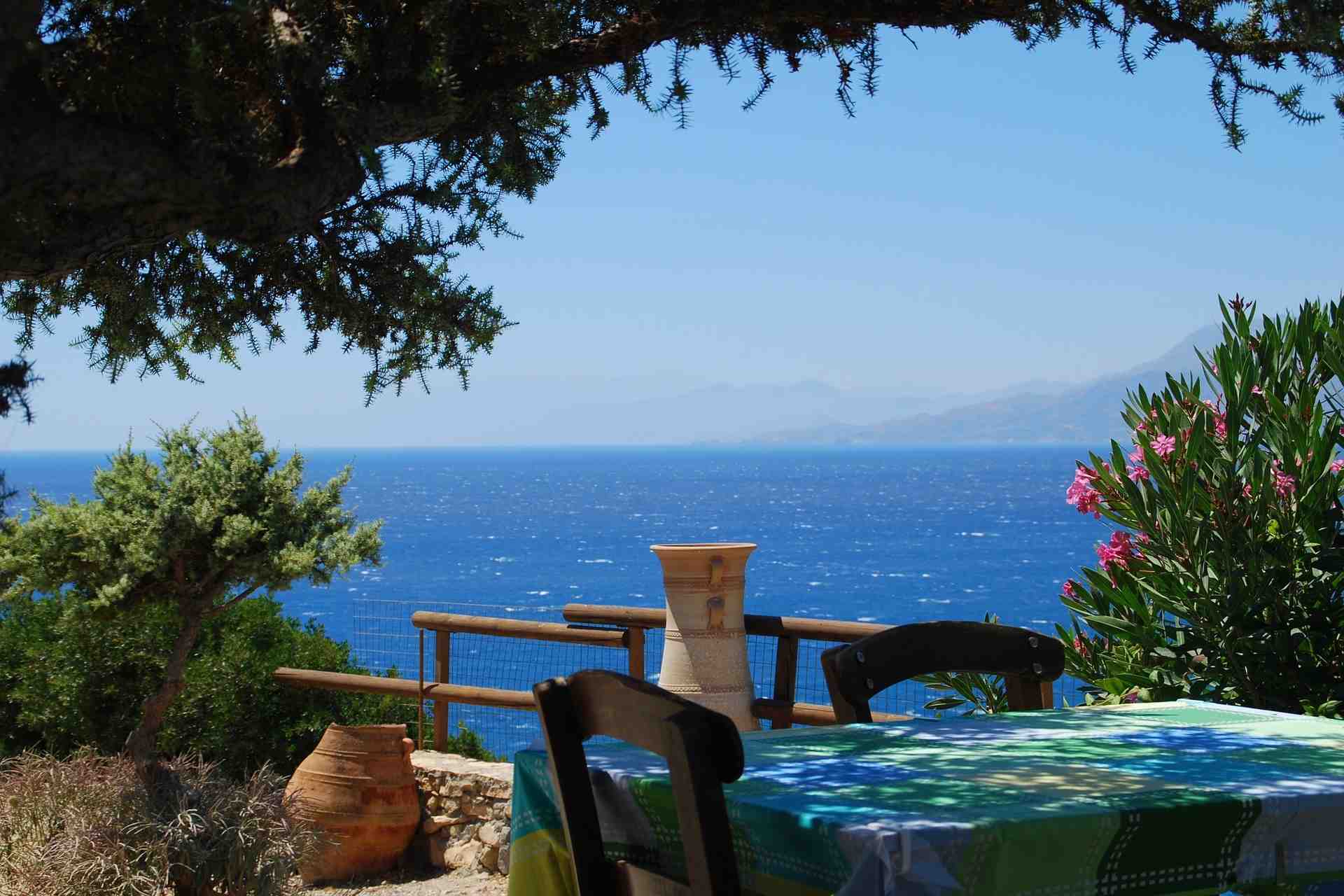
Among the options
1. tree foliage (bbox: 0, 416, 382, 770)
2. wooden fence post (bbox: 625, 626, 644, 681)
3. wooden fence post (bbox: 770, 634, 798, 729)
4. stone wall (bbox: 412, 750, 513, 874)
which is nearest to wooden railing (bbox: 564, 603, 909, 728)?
wooden fence post (bbox: 770, 634, 798, 729)

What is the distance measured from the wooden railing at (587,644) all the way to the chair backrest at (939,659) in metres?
1.36

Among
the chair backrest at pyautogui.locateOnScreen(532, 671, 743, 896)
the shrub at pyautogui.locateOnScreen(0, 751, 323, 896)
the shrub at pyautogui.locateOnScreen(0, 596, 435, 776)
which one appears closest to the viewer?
the chair backrest at pyautogui.locateOnScreen(532, 671, 743, 896)

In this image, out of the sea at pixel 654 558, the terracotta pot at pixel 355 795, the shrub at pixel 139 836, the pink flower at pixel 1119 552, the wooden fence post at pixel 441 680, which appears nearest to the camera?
the shrub at pixel 139 836

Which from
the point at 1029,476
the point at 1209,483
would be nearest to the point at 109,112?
the point at 1209,483

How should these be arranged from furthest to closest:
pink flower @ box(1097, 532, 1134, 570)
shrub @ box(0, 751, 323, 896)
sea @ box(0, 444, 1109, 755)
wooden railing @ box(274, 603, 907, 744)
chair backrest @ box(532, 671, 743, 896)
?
1. sea @ box(0, 444, 1109, 755)
2. wooden railing @ box(274, 603, 907, 744)
3. pink flower @ box(1097, 532, 1134, 570)
4. shrub @ box(0, 751, 323, 896)
5. chair backrest @ box(532, 671, 743, 896)

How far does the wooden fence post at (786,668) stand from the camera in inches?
205

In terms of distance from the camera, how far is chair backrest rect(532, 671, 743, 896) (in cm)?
149

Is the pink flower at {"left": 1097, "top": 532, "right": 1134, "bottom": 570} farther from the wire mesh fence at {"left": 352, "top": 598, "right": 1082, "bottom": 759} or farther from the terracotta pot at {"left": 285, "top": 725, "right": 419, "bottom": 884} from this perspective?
the terracotta pot at {"left": 285, "top": 725, "right": 419, "bottom": 884}

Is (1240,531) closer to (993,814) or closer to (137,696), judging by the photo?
(993,814)

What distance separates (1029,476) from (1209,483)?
145718 millimetres

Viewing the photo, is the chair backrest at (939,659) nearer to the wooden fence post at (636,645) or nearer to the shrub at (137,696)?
the wooden fence post at (636,645)

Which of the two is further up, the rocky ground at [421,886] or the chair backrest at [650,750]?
the chair backrest at [650,750]

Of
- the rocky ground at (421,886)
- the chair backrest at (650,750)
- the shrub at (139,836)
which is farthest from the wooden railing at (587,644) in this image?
the chair backrest at (650,750)

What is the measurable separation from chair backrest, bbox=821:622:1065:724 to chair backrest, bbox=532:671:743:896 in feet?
3.25
